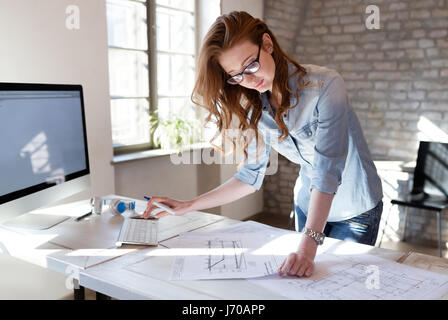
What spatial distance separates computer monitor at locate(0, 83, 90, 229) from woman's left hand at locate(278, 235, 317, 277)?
90 centimetres

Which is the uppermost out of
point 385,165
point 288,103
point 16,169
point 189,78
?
point 189,78

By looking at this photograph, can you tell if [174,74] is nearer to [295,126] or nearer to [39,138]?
[39,138]

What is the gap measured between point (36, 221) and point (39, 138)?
317mm

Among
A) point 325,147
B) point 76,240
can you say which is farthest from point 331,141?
point 76,240

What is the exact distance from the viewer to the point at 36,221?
1565mm

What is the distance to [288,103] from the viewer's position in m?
1.35

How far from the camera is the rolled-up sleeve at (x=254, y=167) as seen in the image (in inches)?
59.6

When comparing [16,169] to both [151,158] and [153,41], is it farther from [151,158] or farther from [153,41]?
[153,41]

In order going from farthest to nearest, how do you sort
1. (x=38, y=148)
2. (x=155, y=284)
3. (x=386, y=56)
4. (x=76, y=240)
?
(x=386, y=56) → (x=38, y=148) → (x=76, y=240) → (x=155, y=284)

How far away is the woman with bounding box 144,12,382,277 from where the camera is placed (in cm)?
119

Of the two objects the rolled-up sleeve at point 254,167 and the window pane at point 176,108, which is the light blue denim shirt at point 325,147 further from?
the window pane at point 176,108

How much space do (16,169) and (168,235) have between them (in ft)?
1.78
